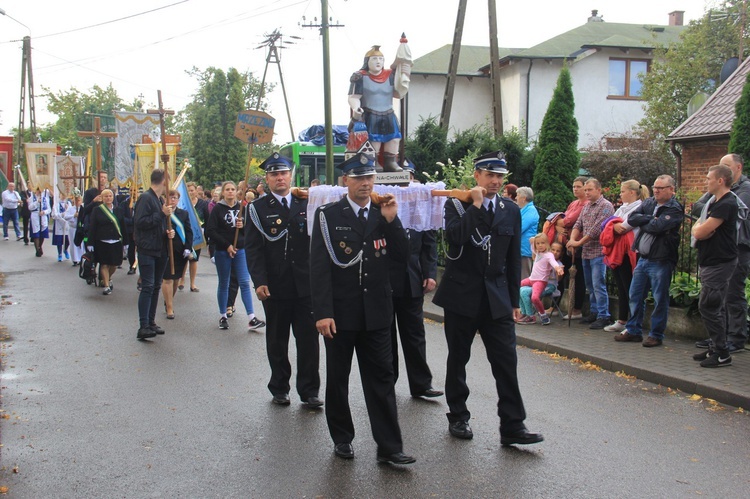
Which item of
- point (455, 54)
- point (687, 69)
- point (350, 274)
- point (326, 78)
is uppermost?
point (687, 69)

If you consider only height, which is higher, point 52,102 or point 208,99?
point 52,102

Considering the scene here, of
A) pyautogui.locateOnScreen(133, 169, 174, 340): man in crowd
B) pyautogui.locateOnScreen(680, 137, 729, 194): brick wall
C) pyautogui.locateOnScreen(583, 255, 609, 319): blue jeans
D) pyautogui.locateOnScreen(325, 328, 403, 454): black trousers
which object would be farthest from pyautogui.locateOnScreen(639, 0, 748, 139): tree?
pyautogui.locateOnScreen(325, 328, 403, 454): black trousers

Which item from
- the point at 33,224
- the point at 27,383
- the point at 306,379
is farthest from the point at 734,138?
the point at 33,224

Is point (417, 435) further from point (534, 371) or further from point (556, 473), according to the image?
point (534, 371)

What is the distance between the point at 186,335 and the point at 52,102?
68.6 m

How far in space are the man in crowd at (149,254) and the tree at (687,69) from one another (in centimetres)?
2224

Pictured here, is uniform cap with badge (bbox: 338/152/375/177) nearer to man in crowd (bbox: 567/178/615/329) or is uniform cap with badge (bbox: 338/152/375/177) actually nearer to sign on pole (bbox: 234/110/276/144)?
sign on pole (bbox: 234/110/276/144)

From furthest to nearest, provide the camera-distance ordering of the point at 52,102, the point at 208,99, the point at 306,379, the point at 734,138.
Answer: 1. the point at 52,102
2. the point at 208,99
3. the point at 734,138
4. the point at 306,379

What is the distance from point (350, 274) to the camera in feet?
16.9

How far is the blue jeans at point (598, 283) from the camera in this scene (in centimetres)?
988

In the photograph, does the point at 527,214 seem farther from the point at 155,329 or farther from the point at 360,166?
the point at 360,166

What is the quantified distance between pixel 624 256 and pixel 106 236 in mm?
9239

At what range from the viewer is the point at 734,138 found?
11938 mm


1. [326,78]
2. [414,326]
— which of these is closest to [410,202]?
[414,326]
